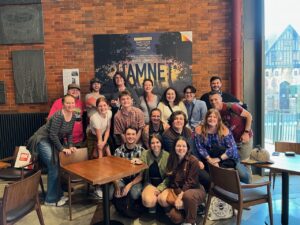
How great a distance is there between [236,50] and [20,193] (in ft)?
12.8

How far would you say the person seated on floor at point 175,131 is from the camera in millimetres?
3562

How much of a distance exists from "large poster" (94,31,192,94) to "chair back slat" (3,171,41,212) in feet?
9.02

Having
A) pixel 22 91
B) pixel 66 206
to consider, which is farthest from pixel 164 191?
pixel 22 91

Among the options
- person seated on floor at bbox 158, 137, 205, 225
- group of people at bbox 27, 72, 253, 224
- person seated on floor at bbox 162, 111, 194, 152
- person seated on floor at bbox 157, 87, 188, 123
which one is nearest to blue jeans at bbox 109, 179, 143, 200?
group of people at bbox 27, 72, 253, 224

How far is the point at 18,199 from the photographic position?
2576mm

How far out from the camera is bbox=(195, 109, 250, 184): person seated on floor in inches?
137

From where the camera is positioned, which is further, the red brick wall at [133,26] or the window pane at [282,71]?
the red brick wall at [133,26]

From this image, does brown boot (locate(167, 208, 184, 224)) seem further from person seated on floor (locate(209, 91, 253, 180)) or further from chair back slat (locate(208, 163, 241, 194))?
person seated on floor (locate(209, 91, 253, 180))

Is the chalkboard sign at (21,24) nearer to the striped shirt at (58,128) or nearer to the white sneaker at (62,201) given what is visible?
the striped shirt at (58,128)

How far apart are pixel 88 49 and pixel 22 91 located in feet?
4.54

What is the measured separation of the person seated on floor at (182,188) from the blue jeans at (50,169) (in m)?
1.48

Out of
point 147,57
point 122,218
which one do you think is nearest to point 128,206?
point 122,218

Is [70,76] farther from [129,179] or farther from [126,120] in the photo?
[129,179]

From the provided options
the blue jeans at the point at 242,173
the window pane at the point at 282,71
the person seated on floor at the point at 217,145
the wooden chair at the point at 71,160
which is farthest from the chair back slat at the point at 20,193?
the window pane at the point at 282,71
